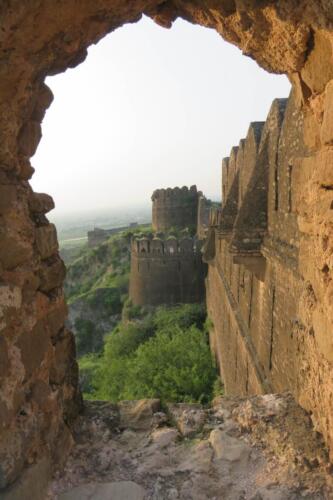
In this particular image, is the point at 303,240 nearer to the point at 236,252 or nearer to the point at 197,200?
the point at 236,252

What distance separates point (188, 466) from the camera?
2902 mm

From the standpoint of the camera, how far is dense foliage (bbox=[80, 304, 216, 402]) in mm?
14953

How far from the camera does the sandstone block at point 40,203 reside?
3.01m

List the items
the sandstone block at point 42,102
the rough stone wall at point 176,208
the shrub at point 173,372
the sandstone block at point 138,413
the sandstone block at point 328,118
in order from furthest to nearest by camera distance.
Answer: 1. the rough stone wall at point 176,208
2. the shrub at point 173,372
3. the sandstone block at point 138,413
4. the sandstone block at point 42,102
5. the sandstone block at point 328,118

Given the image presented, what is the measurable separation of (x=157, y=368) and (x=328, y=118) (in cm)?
1498

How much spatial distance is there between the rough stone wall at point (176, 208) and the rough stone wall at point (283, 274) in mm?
28829

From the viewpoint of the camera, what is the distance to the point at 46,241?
3111 mm

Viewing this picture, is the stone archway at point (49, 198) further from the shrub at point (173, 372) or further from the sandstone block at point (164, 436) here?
the shrub at point (173, 372)

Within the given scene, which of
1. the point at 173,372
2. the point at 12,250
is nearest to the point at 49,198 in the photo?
the point at 12,250

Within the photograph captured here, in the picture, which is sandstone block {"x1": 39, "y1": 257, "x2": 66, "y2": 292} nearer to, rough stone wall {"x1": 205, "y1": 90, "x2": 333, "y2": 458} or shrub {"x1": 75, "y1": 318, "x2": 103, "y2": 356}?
rough stone wall {"x1": 205, "y1": 90, "x2": 333, "y2": 458}

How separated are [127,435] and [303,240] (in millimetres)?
2147

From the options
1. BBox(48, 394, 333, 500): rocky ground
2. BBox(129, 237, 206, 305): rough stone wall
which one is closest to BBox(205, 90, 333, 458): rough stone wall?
BBox(48, 394, 333, 500): rocky ground

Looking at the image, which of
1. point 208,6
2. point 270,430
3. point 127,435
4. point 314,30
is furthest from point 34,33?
point 270,430

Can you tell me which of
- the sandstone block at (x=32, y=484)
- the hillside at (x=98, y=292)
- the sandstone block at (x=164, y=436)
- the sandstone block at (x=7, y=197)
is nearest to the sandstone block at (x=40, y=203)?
the sandstone block at (x=7, y=197)
